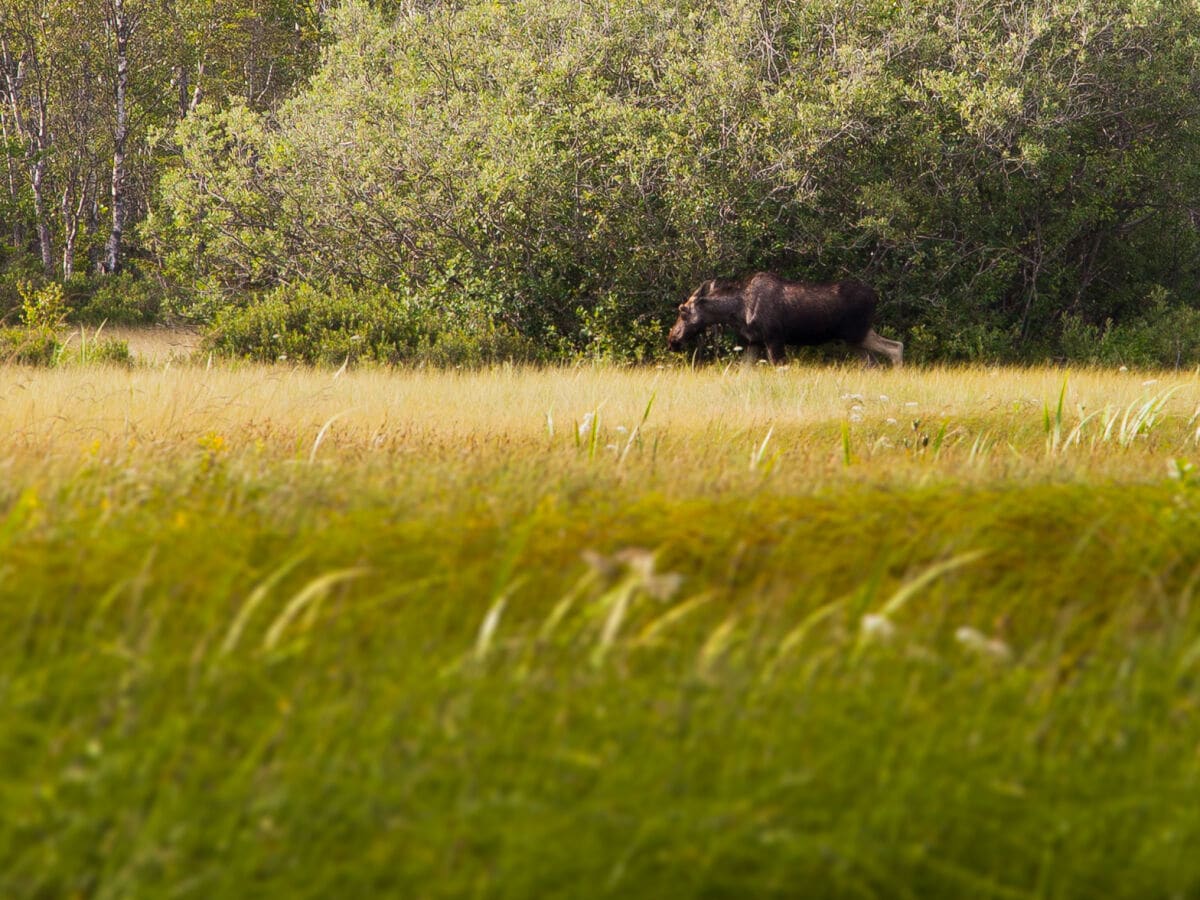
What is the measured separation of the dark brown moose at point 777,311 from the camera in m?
16.3

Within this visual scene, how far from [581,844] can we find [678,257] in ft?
49.9

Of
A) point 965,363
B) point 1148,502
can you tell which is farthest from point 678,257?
point 1148,502

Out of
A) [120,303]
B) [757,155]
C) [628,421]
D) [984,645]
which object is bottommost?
[120,303]

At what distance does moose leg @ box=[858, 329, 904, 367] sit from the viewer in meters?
16.9

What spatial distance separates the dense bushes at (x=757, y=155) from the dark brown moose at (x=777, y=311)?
3.33 feet

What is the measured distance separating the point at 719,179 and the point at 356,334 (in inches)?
224

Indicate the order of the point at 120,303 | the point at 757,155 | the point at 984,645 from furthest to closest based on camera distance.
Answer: the point at 120,303 → the point at 757,155 → the point at 984,645

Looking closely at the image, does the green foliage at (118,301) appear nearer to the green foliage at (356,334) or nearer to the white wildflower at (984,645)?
the green foliage at (356,334)

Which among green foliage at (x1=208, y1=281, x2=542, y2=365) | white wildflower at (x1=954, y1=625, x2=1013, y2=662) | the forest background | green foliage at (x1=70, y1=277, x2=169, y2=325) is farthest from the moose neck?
white wildflower at (x1=954, y1=625, x2=1013, y2=662)

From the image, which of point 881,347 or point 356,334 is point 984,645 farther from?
point 881,347

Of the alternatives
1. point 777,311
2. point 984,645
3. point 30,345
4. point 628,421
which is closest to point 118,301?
point 30,345

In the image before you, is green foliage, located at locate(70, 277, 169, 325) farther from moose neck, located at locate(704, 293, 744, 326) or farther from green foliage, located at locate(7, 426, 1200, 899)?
green foliage, located at locate(7, 426, 1200, 899)

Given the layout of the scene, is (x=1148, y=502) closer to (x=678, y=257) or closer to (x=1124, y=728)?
(x=1124, y=728)

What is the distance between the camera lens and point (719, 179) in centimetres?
1692
